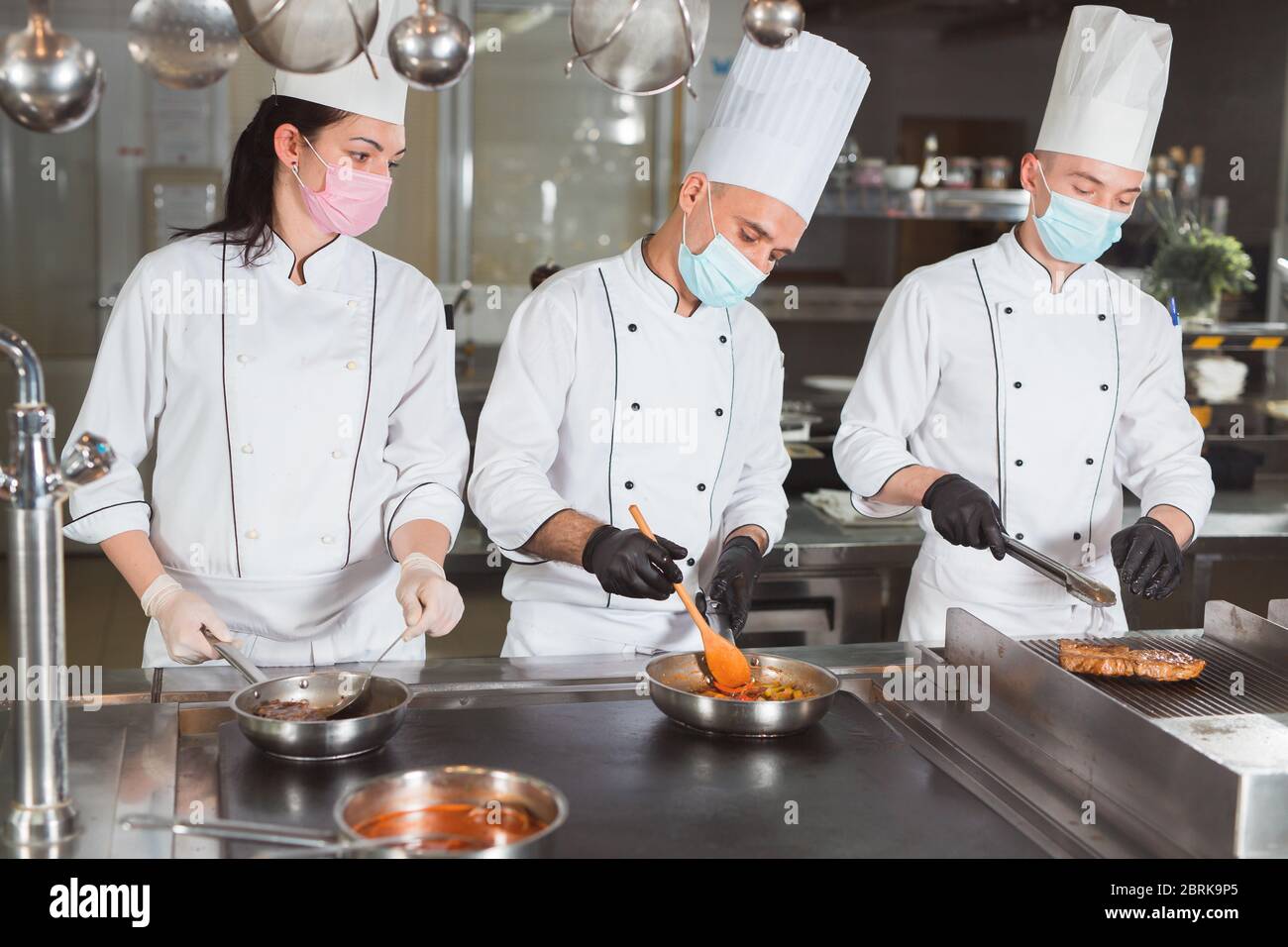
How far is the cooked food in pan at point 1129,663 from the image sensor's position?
1724mm

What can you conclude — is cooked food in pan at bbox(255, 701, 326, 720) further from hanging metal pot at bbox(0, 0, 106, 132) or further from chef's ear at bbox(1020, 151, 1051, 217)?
chef's ear at bbox(1020, 151, 1051, 217)

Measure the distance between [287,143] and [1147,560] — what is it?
1.61m

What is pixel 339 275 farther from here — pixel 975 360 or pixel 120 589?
pixel 120 589

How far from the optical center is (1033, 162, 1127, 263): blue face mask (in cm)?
250

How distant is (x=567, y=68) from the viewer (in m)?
1.48

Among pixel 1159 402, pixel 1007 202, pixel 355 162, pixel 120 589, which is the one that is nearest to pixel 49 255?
pixel 120 589

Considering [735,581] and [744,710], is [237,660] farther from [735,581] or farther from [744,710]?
[735,581]

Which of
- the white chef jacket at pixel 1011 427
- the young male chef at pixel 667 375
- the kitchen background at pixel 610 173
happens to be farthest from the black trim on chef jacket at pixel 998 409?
the kitchen background at pixel 610 173

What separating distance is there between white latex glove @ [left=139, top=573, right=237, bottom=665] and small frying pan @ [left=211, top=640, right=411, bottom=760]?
6 centimetres

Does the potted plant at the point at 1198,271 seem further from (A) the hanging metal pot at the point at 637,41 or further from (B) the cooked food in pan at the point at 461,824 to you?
(B) the cooked food in pan at the point at 461,824

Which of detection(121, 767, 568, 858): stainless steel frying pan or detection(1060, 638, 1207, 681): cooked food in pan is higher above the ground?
detection(1060, 638, 1207, 681): cooked food in pan

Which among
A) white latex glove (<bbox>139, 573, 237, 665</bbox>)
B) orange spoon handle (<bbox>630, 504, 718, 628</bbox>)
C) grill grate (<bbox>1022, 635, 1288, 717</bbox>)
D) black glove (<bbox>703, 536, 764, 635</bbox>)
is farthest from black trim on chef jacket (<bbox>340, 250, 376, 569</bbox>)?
grill grate (<bbox>1022, 635, 1288, 717</bbox>)

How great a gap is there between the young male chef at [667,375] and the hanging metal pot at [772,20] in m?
0.69
